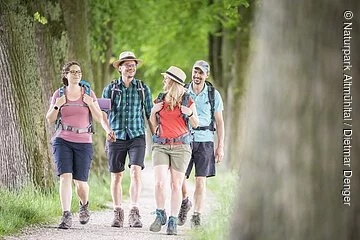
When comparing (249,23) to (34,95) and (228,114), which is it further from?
(34,95)

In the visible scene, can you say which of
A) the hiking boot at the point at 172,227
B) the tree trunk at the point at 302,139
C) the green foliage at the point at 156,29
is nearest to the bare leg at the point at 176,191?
the hiking boot at the point at 172,227

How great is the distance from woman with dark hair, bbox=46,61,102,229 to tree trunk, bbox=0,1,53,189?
81.8 inches

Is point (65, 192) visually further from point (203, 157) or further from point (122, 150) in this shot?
point (203, 157)

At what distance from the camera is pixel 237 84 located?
27.2 m

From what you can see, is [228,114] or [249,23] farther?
[228,114]

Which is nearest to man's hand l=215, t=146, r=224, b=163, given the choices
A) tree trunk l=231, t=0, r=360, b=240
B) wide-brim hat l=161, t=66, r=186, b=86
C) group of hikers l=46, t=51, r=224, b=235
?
group of hikers l=46, t=51, r=224, b=235

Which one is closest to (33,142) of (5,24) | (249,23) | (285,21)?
(5,24)

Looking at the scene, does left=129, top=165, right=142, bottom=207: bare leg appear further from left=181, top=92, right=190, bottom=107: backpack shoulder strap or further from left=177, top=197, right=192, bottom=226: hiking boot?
left=181, top=92, right=190, bottom=107: backpack shoulder strap

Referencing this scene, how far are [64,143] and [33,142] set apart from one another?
2.56 m

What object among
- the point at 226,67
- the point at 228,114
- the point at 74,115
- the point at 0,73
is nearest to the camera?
the point at 74,115

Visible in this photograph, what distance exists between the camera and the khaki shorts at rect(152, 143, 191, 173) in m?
11.6

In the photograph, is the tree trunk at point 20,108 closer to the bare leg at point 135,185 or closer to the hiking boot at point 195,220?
the bare leg at point 135,185

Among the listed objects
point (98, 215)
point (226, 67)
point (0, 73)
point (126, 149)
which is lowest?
point (98, 215)

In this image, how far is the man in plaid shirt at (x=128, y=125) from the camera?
12391 millimetres
